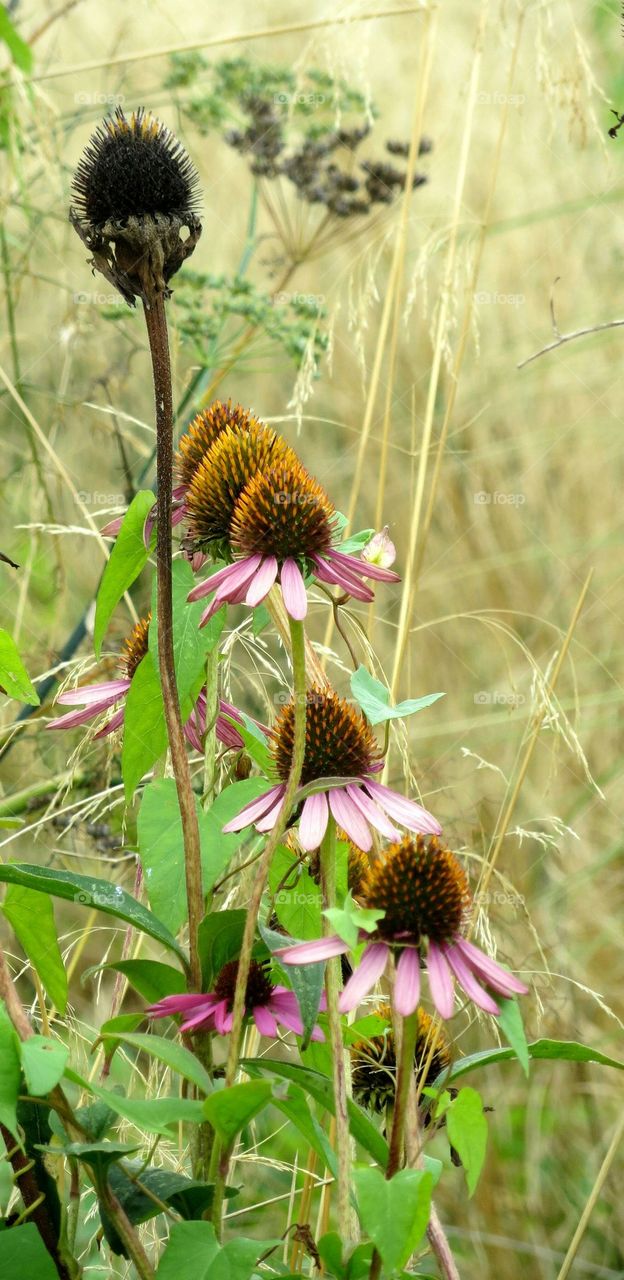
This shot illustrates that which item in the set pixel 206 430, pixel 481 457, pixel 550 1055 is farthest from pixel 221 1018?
pixel 481 457

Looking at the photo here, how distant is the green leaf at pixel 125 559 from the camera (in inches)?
20.9

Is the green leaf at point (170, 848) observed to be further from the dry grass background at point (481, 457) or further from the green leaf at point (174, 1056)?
the dry grass background at point (481, 457)

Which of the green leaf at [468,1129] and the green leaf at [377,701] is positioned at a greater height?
the green leaf at [377,701]

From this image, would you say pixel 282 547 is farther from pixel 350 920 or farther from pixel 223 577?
pixel 350 920

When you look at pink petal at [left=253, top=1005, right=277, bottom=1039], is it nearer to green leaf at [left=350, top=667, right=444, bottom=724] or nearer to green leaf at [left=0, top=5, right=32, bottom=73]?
green leaf at [left=350, top=667, right=444, bottom=724]

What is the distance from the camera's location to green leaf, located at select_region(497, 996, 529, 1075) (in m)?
0.39

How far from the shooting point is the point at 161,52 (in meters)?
1.19

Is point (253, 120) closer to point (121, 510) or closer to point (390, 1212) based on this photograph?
point (121, 510)

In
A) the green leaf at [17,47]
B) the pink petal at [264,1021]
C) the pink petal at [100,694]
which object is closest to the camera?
the green leaf at [17,47]

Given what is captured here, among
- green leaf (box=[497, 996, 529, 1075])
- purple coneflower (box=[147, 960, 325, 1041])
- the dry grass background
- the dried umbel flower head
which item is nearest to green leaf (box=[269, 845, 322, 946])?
purple coneflower (box=[147, 960, 325, 1041])

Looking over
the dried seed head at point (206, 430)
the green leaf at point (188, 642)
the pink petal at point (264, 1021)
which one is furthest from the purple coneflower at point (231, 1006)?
the dried seed head at point (206, 430)

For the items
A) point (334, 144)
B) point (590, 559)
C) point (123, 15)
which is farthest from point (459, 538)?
point (123, 15)

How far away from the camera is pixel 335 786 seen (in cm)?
47

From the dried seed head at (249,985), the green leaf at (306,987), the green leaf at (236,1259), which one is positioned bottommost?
the green leaf at (236,1259)
